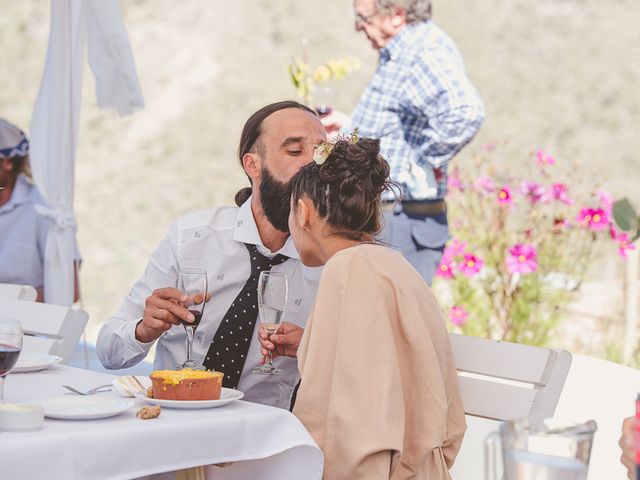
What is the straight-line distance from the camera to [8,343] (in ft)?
5.90

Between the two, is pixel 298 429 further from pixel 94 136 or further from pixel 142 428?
pixel 94 136

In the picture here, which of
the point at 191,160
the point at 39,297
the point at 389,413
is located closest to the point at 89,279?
the point at 191,160

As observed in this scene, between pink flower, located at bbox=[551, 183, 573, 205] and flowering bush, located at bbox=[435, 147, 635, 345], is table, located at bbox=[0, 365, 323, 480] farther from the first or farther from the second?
pink flower, located at bbox=[551, 183, 573, 205]

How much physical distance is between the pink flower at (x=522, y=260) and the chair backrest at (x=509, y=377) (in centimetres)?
309

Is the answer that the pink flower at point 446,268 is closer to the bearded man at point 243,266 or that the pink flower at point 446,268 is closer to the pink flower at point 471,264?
the pink flower at point 471,264

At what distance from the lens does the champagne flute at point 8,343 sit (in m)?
1.79

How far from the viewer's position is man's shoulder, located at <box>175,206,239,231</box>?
2.91 meters

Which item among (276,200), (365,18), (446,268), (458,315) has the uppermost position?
(365,18)

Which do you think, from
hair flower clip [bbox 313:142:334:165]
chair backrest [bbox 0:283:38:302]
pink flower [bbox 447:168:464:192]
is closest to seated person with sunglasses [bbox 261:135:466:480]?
hair flower clip [bbox 313:142:334:165]

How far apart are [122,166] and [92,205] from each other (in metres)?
0.81

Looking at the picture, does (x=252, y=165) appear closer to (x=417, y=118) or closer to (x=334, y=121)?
(x=334, y=121)

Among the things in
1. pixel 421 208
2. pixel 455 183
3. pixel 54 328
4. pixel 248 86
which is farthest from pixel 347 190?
pixel 248 86

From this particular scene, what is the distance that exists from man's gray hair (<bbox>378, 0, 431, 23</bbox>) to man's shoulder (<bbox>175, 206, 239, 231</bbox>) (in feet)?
7.66

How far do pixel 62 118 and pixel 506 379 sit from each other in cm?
260
